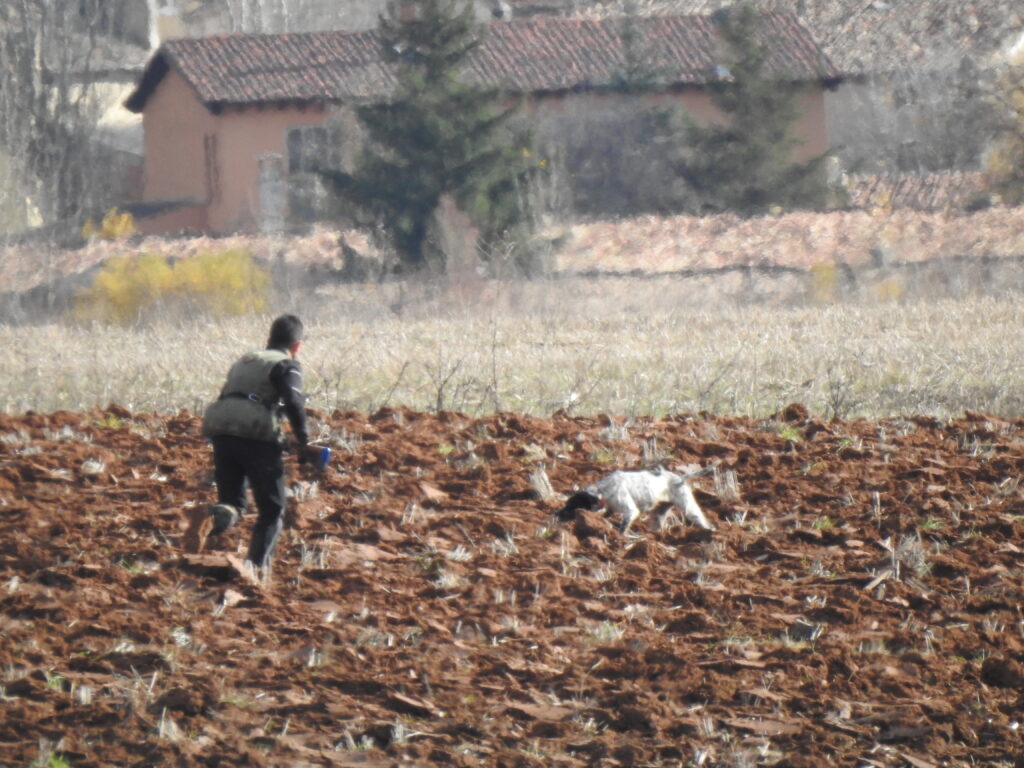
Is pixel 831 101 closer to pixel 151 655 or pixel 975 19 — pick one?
pixel 975 19

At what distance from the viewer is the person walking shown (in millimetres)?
7230

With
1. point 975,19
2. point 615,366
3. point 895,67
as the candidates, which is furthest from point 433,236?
point 975,19

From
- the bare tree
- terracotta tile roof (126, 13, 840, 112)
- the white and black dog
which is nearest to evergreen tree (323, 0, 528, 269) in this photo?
the bare tree

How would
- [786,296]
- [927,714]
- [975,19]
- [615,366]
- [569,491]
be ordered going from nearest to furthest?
1. [927,714]
2. [569,491]
3. [615,366]
4. [786,296]
5. [975,19]

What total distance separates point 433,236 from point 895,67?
2560 centimetres

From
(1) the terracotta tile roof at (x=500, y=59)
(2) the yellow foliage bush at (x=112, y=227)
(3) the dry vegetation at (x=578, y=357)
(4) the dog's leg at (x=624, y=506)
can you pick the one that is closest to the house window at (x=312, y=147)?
(1) the terracotta tile roof at (x=500, y=59)

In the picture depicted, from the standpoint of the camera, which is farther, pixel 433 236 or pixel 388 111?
pixel 388 111

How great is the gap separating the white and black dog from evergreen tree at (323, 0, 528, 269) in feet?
56.1

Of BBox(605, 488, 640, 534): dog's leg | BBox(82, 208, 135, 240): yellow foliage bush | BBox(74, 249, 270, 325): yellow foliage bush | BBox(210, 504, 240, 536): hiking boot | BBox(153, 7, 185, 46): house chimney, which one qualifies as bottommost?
BBox(605, 488, 640, 534): dog's leg

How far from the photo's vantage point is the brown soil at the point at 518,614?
17.1 ft

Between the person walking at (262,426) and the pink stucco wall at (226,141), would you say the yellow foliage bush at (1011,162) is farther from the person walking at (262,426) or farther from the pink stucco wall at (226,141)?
the person walking at (262,426)

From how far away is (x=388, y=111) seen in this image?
91.6 ft

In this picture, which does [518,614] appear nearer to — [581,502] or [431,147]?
[581,502]

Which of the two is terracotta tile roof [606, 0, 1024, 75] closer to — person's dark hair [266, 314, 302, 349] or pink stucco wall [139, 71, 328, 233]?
pink stucco wall [139, 71, 328, 233]
